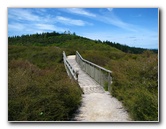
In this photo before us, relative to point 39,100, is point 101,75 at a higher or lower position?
Answer: higher

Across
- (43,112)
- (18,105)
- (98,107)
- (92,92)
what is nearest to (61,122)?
(43,112)

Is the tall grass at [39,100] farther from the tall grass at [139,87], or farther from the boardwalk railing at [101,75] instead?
the boardwalk railing at [101,75]

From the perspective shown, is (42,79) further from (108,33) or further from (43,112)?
(108,33)

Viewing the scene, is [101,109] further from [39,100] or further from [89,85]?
[89,85]

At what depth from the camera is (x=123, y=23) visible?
511cm

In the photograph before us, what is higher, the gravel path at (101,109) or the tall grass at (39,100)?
the tall grass at (39,100)

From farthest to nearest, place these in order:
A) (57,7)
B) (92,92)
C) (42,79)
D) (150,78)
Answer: (92,92) → (42,79) → (150,78) → (57,7)

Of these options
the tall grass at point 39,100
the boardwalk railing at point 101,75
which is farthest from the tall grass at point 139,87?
the tall grass at point 39,100

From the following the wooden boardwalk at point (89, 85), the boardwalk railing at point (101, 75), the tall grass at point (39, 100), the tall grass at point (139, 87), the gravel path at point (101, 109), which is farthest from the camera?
the wooden boardwalk at point (89, 85)

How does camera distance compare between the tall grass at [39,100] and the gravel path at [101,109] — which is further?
the gravel path at [101,109]

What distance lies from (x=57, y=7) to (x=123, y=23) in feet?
4.50

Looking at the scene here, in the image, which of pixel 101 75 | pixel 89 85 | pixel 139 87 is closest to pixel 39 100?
pixel 139 87

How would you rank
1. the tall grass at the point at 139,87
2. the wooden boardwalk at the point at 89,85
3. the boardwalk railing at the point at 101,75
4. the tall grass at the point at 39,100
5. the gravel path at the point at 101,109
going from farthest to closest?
the wooden boardwalk at the point at 89,85 → the boardwalk railing at the point at 101,75 → the gravel path at the point at 101,109 → the tall grass at the point at 139,87 → the tall grass at the point at 39,100

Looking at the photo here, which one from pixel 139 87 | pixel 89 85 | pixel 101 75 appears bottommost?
pixel 89 85
